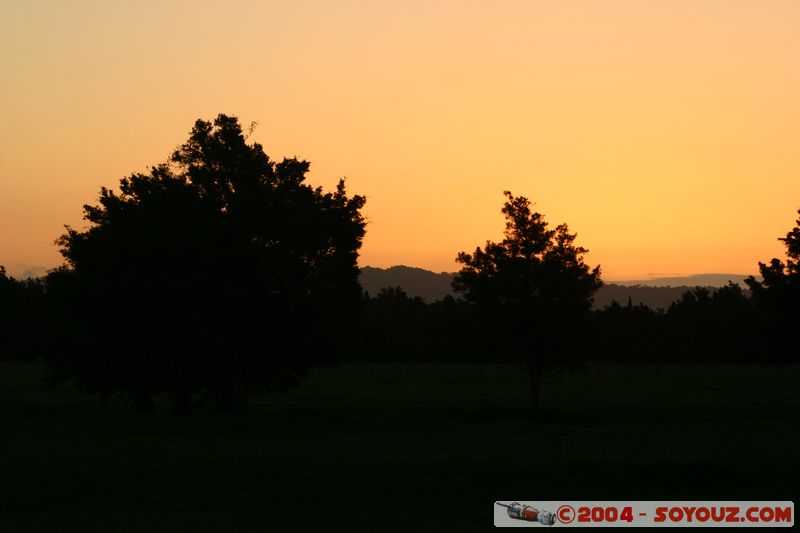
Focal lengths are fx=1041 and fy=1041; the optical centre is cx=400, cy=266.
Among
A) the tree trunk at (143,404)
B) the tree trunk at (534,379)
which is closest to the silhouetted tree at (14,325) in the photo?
the tree trunk at (143,404)

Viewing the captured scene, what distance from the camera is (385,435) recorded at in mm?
42156

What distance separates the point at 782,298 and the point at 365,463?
36793 millimetres

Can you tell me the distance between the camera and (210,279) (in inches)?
1945

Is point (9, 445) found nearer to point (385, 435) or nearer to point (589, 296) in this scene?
point (385, 435)

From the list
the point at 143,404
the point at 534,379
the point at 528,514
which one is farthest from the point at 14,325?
the point at 528,514

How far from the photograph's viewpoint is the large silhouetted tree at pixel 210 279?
49.2 metres

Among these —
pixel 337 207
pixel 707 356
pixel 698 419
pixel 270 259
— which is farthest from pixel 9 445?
pixel 707 356

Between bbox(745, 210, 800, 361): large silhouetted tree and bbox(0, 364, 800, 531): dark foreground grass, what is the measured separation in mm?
3756

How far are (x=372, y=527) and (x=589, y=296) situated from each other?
142 feet

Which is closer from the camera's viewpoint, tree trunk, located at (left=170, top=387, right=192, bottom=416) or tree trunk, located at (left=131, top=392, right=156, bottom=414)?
tree trunk, located at (left=170, top=387, right=192, bottom=416)

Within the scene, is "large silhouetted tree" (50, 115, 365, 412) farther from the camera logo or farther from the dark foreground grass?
the camera logo

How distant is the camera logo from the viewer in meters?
21.4

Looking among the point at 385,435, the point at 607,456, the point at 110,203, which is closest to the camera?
the point at 607,456

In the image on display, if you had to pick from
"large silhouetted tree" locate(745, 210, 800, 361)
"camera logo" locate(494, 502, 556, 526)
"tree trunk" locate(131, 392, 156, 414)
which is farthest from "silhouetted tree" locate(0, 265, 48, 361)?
"camera logo" locate(494, 502, 556, 526)
